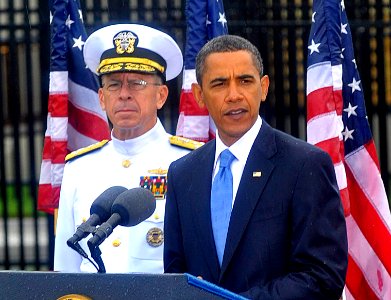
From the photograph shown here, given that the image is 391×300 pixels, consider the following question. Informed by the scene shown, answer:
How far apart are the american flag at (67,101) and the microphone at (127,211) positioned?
10.7 ft

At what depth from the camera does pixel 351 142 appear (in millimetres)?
6336

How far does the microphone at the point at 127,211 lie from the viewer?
2.96 meters

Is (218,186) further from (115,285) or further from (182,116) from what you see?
(182,116)

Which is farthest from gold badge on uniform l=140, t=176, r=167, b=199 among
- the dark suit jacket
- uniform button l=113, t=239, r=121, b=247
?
the dark suit jacket

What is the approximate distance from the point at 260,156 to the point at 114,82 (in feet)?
4.61

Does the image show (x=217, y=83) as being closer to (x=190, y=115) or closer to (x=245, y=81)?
(x=245, y=81)

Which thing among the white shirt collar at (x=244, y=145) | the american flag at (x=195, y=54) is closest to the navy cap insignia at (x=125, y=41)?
the american flag at (x=195, y=54)

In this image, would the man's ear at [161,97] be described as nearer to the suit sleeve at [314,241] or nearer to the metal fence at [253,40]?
the suit sleeve at [314,241]

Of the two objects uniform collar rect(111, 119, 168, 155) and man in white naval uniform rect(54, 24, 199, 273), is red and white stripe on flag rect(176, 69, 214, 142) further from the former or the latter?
uniform collar rect(111, 119, 168, 155)

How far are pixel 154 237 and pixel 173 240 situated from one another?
92cm

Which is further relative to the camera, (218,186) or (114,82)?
(114,82)

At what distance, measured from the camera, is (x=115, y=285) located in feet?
9.22

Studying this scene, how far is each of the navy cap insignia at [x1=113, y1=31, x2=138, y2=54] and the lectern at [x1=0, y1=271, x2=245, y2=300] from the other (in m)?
2.38

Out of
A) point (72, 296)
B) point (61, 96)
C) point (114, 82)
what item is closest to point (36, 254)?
point (61, 96)
